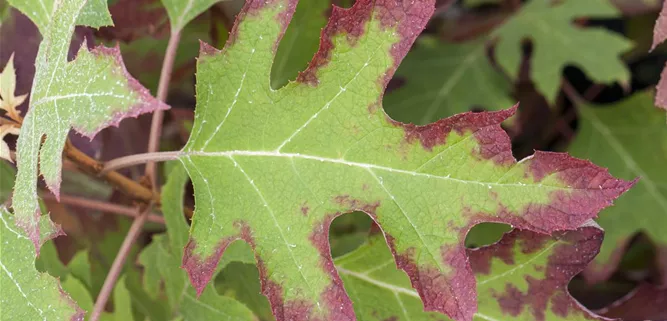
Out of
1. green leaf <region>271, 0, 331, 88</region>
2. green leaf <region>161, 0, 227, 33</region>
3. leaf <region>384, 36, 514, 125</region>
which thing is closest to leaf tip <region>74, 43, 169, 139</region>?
Answer: green leaf <region>161, 0, 227, 33</region>

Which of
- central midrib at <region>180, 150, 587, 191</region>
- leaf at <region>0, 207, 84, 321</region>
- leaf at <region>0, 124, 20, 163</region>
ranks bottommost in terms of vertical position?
leaf at <region>0, 207, 84, 321</region>

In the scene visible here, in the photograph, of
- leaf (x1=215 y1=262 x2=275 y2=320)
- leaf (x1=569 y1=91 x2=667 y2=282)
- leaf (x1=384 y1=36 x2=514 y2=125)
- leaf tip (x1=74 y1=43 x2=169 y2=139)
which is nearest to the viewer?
leaf tip (x1=74 y1=43 x2=169 y2=139)

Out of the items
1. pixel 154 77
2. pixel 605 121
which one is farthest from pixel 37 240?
pixel 605 121

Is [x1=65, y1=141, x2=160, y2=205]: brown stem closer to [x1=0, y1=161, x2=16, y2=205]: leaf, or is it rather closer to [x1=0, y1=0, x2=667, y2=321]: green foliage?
[x1=0, y1=0, x2=667, y2=321]: green foliage

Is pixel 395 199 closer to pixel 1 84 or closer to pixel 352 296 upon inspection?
pixel 352 296

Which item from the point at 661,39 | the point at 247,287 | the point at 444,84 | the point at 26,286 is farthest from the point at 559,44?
the point at 26,286

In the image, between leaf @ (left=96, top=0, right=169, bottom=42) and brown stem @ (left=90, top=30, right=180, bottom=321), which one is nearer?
brown stem @ (left=90, top=30, right=180, bottom=321)

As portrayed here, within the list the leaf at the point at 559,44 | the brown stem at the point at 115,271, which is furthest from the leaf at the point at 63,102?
the leaf at the point at 559,44
